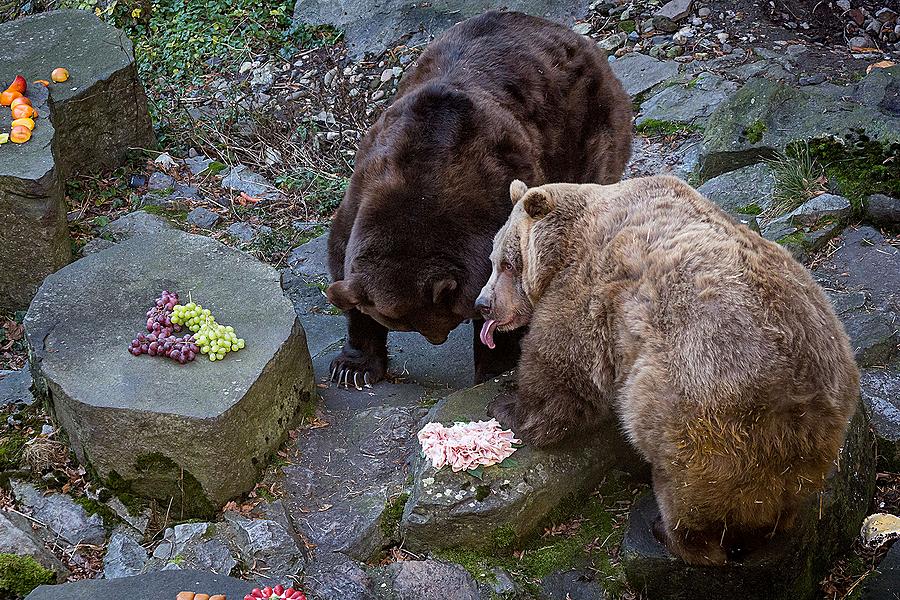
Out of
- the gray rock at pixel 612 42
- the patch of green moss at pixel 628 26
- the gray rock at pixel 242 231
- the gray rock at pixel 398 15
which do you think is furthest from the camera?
the gray rock at pixel 398 15

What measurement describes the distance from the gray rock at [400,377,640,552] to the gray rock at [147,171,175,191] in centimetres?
463

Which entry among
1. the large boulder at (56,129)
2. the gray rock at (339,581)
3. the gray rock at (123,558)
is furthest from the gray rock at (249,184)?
the gray rock at (339,581)

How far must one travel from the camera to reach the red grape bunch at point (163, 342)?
4746mm

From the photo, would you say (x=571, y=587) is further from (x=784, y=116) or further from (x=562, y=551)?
(x=784, y=116)

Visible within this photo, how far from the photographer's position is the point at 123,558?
446 centimetres

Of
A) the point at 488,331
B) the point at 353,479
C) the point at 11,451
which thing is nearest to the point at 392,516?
the point at 353,479

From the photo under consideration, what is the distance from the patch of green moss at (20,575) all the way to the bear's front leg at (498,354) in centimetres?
253

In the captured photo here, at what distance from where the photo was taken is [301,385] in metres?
5.23

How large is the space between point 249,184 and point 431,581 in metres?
5.11

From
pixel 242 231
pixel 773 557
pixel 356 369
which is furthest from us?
pixel 242 231

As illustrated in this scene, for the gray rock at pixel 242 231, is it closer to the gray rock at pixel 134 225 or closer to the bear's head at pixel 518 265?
the gray rock at pixel 134 225

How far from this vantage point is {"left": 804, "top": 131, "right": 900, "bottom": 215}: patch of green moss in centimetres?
639

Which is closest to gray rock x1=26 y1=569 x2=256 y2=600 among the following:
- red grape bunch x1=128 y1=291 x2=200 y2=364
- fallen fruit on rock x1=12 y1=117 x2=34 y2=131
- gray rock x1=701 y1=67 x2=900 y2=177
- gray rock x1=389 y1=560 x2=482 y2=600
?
gray rock x1=389 y1=560 x2=482 y2=600

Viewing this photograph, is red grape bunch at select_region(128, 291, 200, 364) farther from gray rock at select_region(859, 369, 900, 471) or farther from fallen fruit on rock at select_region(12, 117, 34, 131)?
gray rock at select_region(859, 369, 900, 471)
